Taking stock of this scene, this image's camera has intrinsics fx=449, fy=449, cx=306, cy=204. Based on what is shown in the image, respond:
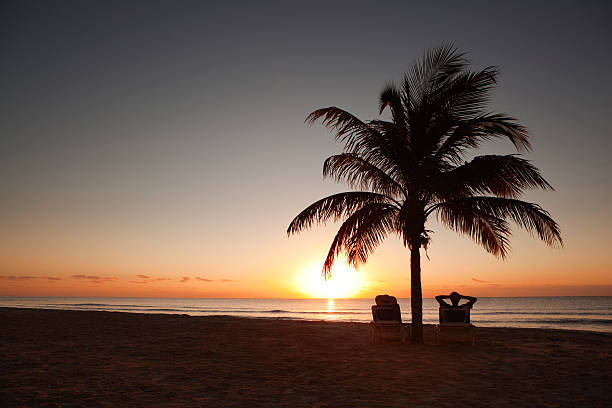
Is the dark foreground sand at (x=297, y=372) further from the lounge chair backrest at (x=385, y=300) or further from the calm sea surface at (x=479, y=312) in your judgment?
the calm sea surface at (x=479, y=312)

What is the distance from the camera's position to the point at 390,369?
25.9 feet

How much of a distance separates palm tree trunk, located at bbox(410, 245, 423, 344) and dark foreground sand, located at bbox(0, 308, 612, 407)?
16.5 inches

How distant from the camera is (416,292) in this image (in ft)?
37.0

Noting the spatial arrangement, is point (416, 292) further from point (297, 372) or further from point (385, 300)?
point (297, 372)

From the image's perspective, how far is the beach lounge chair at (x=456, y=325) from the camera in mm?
10930

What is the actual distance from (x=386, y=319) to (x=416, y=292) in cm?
109

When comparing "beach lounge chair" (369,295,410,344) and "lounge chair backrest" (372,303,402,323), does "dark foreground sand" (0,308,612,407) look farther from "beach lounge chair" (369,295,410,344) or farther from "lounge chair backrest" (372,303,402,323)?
"lounge chair backrest" (372,303,402,323)

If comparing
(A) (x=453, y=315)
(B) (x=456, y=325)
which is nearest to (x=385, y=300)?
(A) (x=453, y=315)

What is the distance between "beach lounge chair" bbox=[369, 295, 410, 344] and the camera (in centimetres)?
1141

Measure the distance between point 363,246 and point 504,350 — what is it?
4173mm

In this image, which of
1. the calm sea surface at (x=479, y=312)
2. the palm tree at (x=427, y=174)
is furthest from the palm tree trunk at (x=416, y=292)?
the calm sea surface at (x=479, y=312)

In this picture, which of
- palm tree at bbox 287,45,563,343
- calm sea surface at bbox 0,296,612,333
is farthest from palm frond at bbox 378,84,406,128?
calm sea surface at bbox 0,296,612,333

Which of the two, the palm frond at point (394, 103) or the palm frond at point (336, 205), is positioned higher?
the palm frond at point (394, 103)

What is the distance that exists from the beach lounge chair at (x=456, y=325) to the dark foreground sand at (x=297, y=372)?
0.29m
